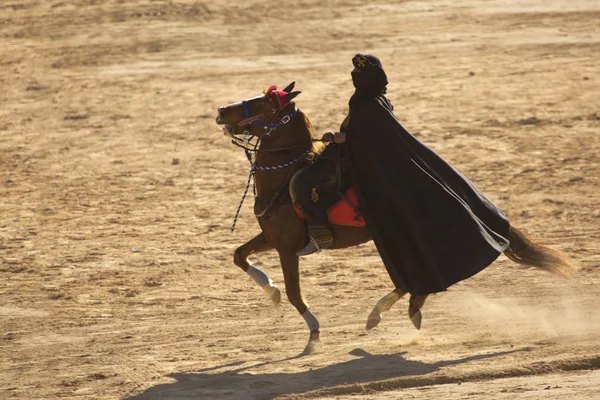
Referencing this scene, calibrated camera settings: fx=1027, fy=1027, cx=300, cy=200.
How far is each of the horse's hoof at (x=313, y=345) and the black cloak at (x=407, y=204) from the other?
116 centimetres

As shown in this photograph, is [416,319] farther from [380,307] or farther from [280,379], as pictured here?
[280,379]

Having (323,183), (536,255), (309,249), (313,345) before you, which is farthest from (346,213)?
(536,255)

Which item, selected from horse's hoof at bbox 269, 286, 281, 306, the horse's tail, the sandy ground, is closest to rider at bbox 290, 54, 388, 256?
horse's hoof at bbox 269, 286, 281, 306

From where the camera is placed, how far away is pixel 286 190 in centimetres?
1113

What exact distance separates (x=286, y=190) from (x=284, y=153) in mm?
411

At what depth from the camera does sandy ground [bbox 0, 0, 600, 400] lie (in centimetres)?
1062

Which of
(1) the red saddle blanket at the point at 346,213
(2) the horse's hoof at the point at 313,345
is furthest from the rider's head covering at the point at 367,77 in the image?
(2) the horse's hoof at the point at 313,345

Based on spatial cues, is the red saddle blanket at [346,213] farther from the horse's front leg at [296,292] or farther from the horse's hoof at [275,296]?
the horse's hoof at [275,296]

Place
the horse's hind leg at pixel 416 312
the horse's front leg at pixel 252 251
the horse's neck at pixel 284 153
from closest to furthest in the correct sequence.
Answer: the horse's neck at pixel 284 153 < the horse's hind leg at pixel 416 312 < the horse's front leg at pixel 252 251

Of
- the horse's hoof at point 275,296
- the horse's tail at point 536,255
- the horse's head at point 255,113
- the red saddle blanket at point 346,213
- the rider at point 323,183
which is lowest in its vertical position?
the horse's hoof at point 275,296

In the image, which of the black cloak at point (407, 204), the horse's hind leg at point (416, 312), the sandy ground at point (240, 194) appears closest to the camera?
the black cloak at point (407, 204)

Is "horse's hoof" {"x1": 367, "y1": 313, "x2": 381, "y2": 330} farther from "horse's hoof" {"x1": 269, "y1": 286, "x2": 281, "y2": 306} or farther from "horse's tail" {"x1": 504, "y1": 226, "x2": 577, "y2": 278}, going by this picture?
"horse's tail" {"x1": 504, "y1": 226, "x2": 577, "y2": 278}

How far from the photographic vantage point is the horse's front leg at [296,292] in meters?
11.1

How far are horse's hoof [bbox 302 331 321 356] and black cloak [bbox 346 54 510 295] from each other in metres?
1.16
